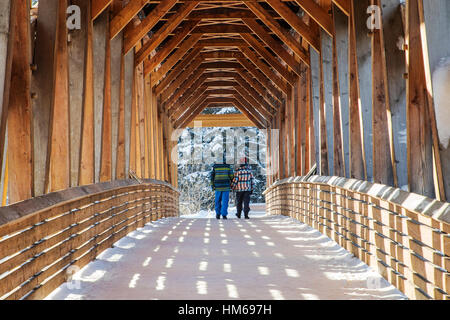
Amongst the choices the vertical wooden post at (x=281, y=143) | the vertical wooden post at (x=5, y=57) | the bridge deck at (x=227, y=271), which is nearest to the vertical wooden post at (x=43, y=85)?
the bridge deck at (x=227, y=271)

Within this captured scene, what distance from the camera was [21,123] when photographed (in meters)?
3.85

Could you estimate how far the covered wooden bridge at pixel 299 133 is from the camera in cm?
333

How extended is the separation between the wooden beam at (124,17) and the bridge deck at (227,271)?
2.47 m

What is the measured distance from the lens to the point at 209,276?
4.55 metres

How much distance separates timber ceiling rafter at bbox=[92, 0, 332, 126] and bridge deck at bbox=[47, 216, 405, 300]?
2469 millimetres

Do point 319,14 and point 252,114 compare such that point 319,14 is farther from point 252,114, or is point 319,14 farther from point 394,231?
point 252,114

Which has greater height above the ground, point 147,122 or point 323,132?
point 147,122

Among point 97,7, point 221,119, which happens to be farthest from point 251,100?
point 97,7

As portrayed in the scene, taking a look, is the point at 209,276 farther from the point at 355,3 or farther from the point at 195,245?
the point at 355,3

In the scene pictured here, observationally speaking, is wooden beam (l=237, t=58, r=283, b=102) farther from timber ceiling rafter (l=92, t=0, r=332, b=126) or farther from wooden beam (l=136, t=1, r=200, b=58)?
wooden beam (l=136, t=1, r=200, b=58)

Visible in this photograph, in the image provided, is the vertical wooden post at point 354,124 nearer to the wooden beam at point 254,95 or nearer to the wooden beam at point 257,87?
the wooden beam at point 257,87

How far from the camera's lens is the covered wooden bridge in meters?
3.33

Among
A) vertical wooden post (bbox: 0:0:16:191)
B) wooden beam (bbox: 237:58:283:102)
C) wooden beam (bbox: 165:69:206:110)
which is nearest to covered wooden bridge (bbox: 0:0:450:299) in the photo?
vertical wooden post (bbox: 0:0:16:191)

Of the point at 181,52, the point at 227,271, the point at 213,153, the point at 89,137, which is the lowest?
the point at 227,271
